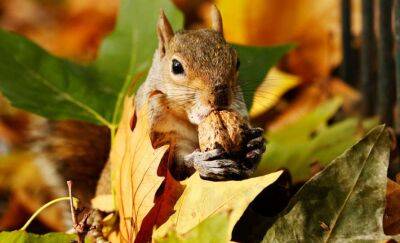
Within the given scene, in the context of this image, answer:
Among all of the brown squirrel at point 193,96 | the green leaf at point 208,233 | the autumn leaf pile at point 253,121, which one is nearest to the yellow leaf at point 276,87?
the autumn leaf pile at point 253,121

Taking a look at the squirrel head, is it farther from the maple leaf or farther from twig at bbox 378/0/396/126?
twig at bbox 378/0/396/126

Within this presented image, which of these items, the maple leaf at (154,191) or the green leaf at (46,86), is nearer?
the maple leaf at (154,191)

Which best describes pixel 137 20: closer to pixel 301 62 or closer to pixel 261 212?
pixel 261 212

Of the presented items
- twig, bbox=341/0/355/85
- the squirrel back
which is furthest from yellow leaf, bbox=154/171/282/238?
twig, bbox=341/0/355/85

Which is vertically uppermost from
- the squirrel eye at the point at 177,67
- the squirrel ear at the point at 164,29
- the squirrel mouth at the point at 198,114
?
the squirrel ear at the point at 164,29

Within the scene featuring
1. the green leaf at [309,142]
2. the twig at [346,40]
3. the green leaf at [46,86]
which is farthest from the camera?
the twig at [346,40]

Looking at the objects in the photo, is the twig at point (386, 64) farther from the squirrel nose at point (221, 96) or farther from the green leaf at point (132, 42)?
the squirrel nose at point (221, 96)

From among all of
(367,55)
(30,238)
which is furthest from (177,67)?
(367,55)

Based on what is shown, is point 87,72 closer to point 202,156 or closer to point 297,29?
point 202,156
